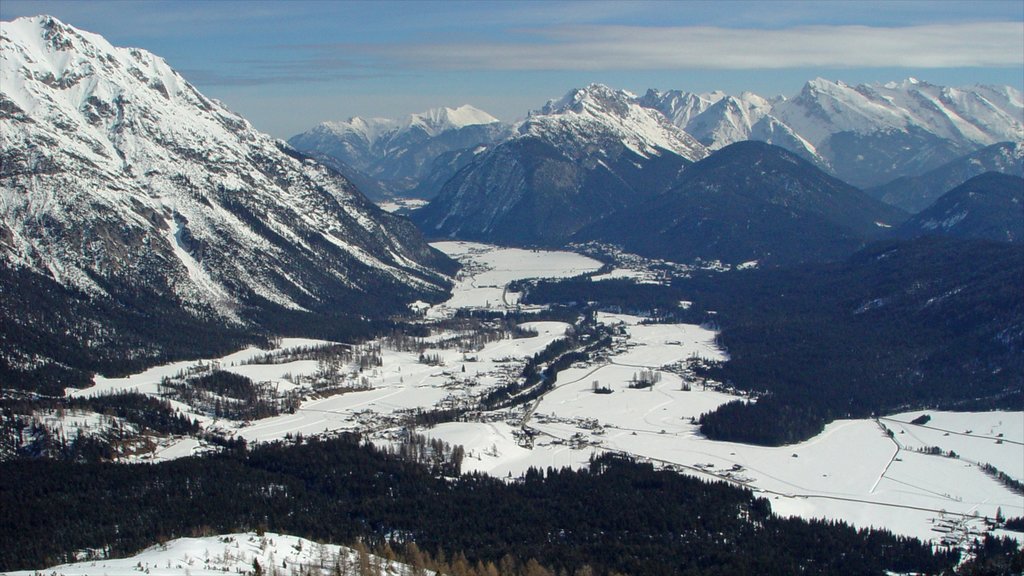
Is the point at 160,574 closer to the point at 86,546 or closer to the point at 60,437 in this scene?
the point at 86,546

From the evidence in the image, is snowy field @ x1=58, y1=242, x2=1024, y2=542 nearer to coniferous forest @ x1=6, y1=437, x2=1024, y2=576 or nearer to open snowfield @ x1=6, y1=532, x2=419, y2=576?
coniferous forest @ x1=6, y1=437, x2=1024, y2=576

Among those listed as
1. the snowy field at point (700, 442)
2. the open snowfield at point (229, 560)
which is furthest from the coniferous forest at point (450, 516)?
the snowy field at point (700, 442)

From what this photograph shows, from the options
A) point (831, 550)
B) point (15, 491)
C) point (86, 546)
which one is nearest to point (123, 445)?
point (15, 491)

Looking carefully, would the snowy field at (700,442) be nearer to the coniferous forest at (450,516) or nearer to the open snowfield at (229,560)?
the coniferous forest at (450,516)

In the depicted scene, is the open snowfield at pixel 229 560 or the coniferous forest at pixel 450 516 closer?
the open snowfield at pixel 229 560

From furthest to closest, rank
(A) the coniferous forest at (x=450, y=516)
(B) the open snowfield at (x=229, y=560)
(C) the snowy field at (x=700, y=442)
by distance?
(C) the snowy field at (x=700, y=442)
(A) the coniferous forest at (x=450, y=516)
(B) the open snowfield at (x=229, y=560)

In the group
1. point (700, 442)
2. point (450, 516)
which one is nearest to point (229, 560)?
point (450, 516)

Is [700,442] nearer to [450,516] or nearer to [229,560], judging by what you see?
[450,516]
